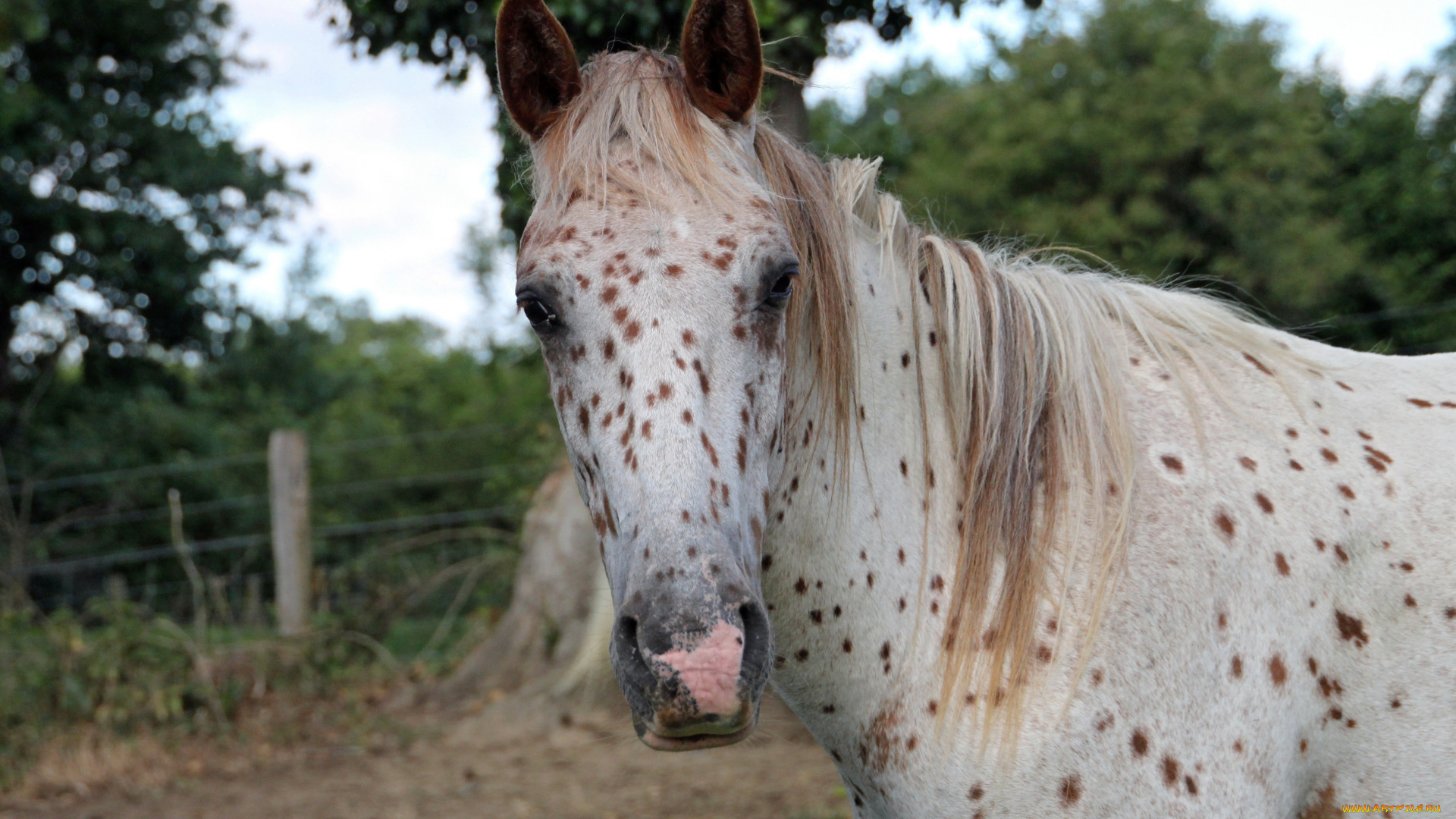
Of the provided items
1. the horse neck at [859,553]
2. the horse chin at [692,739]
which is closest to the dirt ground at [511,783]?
the horse neck at [859,553]

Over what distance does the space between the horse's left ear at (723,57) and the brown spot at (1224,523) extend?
1085mm

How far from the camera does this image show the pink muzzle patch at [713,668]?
1.28 meters

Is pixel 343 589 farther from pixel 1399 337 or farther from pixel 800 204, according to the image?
pixel 1399 337

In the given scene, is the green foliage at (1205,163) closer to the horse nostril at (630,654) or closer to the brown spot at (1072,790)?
the brown spot at (1072,790)

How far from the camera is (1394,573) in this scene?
1644 mm

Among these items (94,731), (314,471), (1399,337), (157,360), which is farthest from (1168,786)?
(314,471)

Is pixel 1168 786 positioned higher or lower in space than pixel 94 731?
higher

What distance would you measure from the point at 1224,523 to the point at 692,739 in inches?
38.3

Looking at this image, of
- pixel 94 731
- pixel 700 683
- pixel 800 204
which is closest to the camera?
pixel 700 683

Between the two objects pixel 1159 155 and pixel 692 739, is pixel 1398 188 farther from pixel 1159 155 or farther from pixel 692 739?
pixel 692 739

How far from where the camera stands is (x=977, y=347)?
180 cm

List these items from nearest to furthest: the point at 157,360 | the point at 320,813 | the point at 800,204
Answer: the point at 800,204 < the point at 320,813 < the point at 157,360

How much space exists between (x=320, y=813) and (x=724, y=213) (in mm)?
4015

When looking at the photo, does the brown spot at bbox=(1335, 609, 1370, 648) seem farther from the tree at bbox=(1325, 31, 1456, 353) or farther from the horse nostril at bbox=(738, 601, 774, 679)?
the tree at bbox=(1325, 31, 1456, 353)
